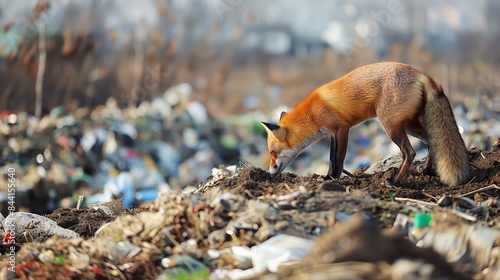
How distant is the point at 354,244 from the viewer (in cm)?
253

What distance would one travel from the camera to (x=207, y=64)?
12.1 meters

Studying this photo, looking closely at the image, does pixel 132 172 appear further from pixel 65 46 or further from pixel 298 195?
pixel 298 195

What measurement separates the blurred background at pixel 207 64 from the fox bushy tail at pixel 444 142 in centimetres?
513

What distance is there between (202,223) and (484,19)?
1012cm

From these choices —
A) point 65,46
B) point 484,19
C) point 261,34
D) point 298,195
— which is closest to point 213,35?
point 261,34

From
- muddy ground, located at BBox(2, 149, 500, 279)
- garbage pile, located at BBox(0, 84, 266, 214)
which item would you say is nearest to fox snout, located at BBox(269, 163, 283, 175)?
muddy ground, located at BBox(2, 149, 500, 279)

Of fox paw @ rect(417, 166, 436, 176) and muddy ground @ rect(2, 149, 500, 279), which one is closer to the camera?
muddy ground @ rect(2, 149, 500, 279)

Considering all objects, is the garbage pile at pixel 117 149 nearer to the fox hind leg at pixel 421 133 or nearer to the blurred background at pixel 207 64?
the blurred background at pixel 207 64

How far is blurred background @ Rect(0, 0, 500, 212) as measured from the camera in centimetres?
1061

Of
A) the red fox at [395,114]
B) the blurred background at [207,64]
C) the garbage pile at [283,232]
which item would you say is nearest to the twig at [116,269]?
the garbage pile at [283,232]

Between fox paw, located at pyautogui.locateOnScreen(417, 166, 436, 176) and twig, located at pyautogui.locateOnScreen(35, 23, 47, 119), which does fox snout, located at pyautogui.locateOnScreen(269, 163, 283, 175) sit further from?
twig, located at pyautogui.locateOnScreen(35, 23, 47, 119)

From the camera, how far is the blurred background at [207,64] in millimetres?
10609

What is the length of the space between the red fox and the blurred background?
15.6 ft

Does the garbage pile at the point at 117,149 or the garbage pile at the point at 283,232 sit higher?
the garbage pile at the point at 283,232
